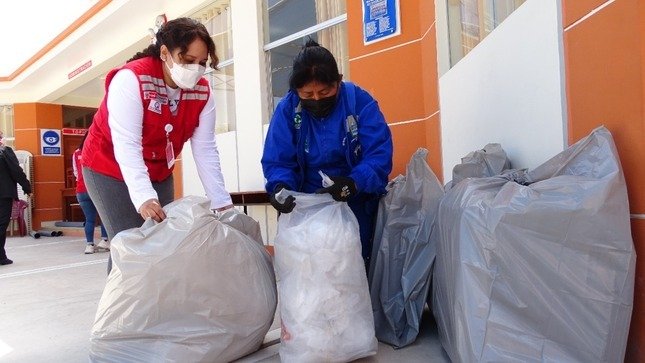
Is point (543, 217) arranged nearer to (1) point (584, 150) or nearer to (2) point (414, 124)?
(1) point (584, 150)

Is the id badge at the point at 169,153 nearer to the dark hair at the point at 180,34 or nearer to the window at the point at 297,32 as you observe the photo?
the dark hair at the point at 180,34

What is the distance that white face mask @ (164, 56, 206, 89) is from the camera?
1668mm

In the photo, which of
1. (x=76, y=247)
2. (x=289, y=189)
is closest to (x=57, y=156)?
(x=76, y=247)

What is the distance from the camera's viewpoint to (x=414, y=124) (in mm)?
3174

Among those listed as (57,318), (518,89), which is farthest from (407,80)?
(57,318)

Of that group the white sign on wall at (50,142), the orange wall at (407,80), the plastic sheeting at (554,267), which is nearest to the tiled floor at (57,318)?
the plastic sheeting at (554,267)

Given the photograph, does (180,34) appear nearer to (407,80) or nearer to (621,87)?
(621,87)

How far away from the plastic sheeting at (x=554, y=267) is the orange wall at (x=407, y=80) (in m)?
1.73

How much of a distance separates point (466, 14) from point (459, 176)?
→ 138cm

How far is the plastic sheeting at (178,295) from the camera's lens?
1440 mm

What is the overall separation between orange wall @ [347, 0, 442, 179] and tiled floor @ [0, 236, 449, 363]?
→ 1425 mm

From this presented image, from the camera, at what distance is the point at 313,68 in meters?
1.62

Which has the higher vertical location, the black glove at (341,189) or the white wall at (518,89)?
the white wall at (518,89)

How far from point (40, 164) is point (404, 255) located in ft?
31.9
